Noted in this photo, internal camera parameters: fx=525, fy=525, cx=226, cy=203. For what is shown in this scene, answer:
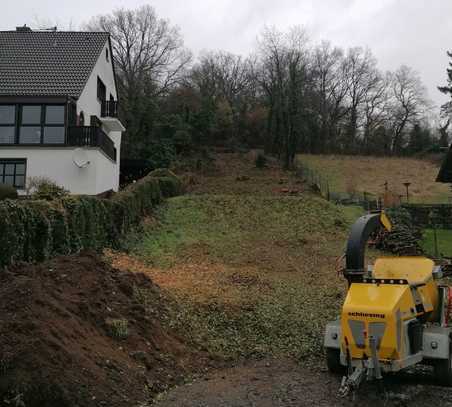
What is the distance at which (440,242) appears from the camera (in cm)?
2583

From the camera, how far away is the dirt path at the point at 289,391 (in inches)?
270

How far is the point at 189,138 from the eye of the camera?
45219 mm

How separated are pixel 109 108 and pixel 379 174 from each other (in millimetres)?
27301

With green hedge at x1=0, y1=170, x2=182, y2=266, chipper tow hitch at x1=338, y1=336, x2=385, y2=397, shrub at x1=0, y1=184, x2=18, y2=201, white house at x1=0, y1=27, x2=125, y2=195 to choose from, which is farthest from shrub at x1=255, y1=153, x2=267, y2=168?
chipper tow hitch at x1=338, y1=336, x2=385, y2=397

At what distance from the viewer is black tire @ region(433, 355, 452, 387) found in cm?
739

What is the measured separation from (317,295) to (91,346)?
7478 mm

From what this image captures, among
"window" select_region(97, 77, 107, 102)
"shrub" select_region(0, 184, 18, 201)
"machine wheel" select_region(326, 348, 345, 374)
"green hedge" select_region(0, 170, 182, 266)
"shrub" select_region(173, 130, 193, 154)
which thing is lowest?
"machine wheel" select_region(326, 348, 345, 374)

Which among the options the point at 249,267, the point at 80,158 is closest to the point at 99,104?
the point at 80,158

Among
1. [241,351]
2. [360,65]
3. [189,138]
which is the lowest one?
[241,351]

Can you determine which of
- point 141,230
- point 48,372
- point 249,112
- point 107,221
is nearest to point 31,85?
point 141,230

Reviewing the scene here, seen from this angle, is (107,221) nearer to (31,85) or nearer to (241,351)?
(241,351)

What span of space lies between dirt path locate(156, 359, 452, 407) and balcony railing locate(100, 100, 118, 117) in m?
23.9

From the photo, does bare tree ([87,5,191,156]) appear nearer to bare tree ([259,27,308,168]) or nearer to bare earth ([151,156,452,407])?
bare tree ([259,27,308,168])

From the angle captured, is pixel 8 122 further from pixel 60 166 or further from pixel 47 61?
pixel 47 61
